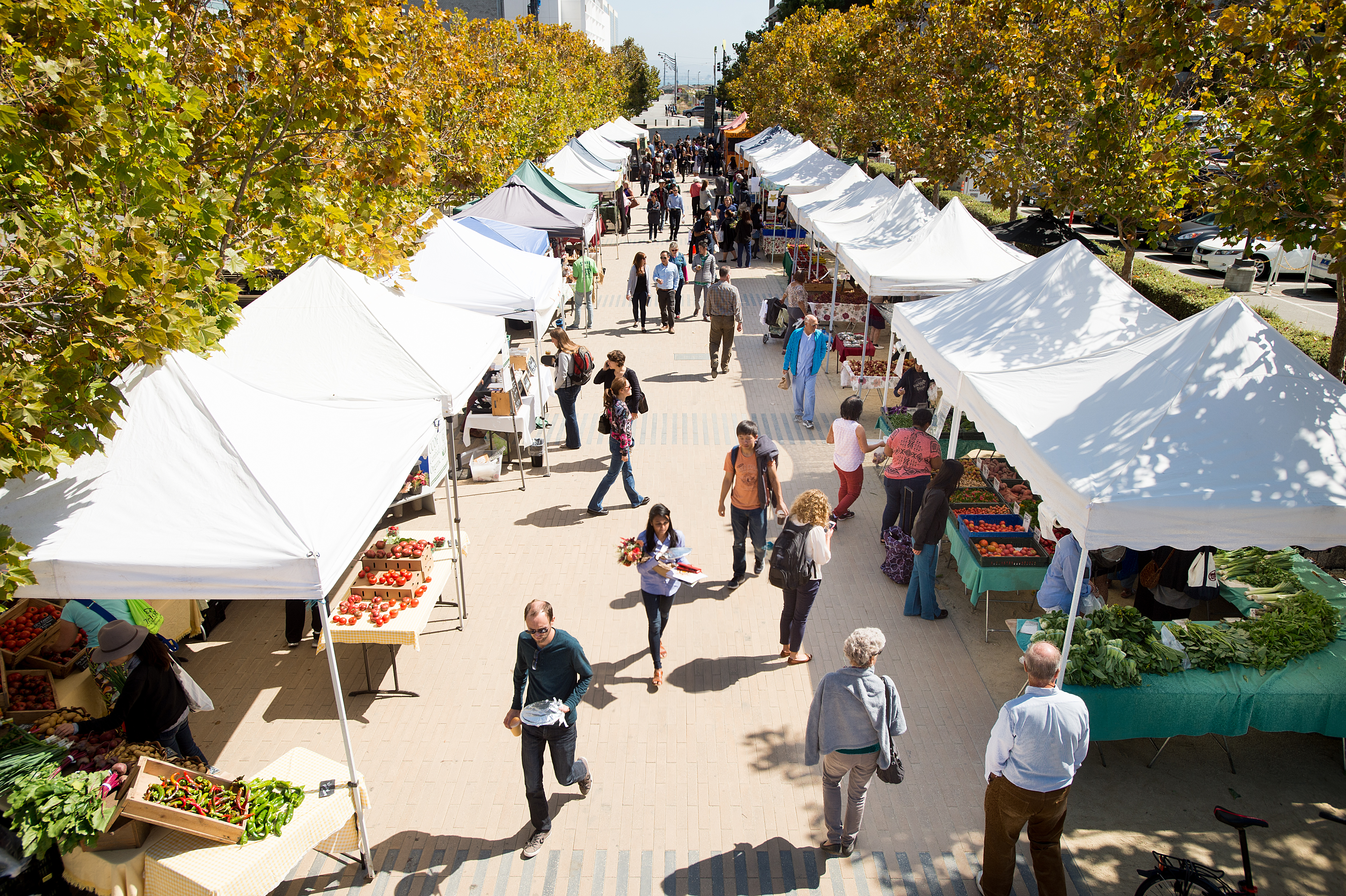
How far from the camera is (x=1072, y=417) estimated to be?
5.97m

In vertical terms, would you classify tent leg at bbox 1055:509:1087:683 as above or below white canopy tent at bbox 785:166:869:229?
below

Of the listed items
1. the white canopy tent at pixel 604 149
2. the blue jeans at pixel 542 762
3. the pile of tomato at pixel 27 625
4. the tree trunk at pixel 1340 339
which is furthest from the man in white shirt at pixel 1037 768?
the white canopy tent at pixel 604 149

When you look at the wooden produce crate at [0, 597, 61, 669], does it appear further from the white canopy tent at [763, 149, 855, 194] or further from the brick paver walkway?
the white canopy tent at [763, 149, 855, 194]

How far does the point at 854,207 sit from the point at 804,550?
11.8 metres

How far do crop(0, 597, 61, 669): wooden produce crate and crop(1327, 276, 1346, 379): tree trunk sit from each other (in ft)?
33.3

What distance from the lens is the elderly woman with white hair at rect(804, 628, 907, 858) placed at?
4301 millimetres

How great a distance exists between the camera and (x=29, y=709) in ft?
17.7

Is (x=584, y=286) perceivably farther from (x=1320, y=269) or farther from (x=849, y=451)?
(x=1320, y=269)

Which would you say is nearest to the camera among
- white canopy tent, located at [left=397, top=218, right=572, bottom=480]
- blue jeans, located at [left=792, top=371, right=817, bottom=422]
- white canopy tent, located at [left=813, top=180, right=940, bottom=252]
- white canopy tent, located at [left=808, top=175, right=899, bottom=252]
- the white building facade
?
white canopy tent, located at [left=397, top=218, right=572, bottom=480]

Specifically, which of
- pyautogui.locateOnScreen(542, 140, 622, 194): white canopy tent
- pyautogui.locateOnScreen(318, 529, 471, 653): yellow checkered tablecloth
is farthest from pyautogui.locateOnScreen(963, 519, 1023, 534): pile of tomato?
pyautogui.locateOnScreen(542, 140, 622, 194): white canopy tent

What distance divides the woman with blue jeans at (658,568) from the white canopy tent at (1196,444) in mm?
2675

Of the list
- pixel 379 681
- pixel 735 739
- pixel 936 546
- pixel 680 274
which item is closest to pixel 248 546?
pixel 379 681

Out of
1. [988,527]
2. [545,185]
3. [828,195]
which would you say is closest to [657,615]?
[988,527]

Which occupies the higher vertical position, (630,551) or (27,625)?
(630,551)
